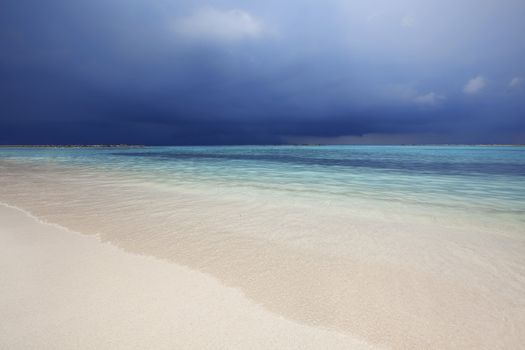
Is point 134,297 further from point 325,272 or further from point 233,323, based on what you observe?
point 325,272

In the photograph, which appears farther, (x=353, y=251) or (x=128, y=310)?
(x=353, y=251)

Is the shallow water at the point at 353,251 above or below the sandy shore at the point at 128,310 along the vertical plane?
below

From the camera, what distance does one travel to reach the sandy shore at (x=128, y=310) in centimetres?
201

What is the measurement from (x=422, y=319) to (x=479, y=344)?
397mm

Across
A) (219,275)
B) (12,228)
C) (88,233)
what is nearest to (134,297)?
(219,275)

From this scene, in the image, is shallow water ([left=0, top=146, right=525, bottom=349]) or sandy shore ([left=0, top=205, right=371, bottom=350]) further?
shallow water ([left=0, top=146, right=525, bottom=349])

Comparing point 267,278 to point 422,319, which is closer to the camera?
point 422,319

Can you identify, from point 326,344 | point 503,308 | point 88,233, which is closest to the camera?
point 326,344

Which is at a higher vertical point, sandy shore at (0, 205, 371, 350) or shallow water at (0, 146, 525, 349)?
sandy shore at (0, 205, 371, 350)

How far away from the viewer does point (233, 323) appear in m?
2.23

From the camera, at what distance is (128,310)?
2.36 metres

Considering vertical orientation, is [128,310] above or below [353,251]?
above

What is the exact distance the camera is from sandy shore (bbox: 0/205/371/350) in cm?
201

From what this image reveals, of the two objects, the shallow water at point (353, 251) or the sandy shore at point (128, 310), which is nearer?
the sandy shore at point (128, 310)
